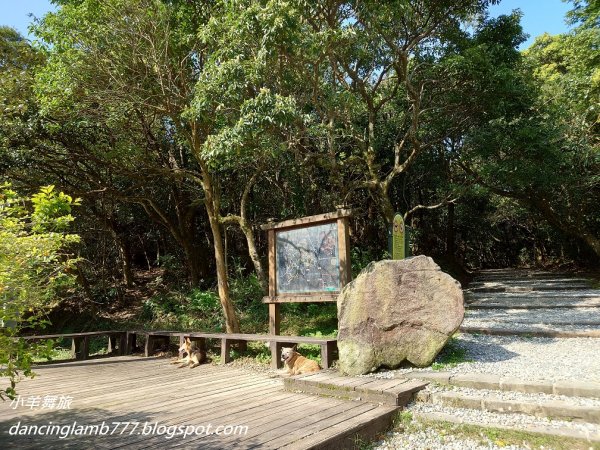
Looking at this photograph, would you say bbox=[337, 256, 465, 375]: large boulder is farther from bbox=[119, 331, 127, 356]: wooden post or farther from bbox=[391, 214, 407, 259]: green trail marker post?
bbox=[119, 331, 127, 356]: wooden post

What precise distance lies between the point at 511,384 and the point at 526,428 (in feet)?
2.41

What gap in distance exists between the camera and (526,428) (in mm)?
3330

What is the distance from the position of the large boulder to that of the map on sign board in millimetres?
852

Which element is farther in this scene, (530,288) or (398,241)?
(530,288)

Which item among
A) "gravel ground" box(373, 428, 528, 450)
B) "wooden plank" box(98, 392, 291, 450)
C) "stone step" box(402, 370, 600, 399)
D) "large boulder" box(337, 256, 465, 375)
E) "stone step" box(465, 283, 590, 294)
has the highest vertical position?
"large boulder" box(337, 256, 465, 375)

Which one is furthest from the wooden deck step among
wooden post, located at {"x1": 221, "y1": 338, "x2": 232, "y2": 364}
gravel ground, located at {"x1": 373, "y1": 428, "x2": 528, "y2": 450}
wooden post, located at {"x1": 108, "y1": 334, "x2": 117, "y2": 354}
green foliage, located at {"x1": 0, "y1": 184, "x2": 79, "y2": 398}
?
wooden post, located at {"x1": 108, "y1": 334, "x2": 117, "y2": 354}

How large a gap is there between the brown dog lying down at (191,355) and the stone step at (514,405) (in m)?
4.27

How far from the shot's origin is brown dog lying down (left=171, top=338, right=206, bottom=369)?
7.09 meters

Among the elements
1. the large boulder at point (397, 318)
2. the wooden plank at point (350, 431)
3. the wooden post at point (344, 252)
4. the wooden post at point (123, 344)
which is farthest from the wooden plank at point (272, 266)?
the wooden post at point (123, 344)

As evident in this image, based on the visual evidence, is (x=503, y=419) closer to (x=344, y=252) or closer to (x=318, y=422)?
(x=318, y=422)

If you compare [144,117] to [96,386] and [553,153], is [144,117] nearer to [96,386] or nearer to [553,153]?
[96,386]

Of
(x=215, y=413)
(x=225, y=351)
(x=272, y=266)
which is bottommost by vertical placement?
(x=225, y=351)

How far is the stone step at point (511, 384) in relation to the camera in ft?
12.3

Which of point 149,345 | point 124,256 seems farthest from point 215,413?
point 124,256
